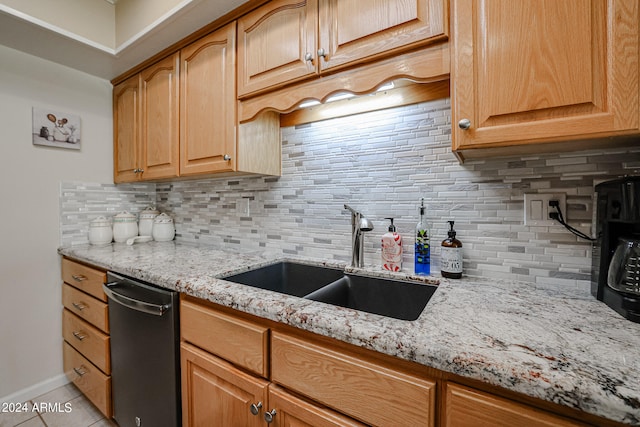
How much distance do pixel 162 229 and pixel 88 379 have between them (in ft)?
3.20

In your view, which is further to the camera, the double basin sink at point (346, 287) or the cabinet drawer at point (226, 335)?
the double basin sink at point (346, 287)

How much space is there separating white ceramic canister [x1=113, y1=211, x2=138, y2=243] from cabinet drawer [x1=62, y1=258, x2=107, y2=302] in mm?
314

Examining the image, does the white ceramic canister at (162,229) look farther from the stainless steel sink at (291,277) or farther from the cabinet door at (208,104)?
the stainless steel sink at (291,277)

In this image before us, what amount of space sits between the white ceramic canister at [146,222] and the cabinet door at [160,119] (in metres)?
0.44

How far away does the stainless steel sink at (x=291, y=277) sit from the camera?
4.33ft

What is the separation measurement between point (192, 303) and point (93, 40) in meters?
1.74

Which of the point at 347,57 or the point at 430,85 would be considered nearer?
the point at 347,57

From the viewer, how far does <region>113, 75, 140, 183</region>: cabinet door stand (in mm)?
1901

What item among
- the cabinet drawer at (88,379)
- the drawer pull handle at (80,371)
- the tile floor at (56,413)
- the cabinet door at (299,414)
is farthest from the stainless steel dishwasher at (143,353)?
the cabinet door at (299,414)

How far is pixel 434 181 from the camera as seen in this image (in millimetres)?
1146

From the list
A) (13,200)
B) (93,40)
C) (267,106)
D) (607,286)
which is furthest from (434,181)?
(13,200)

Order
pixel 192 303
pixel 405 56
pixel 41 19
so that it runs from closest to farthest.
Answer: pixel 405 56 → pixel 192 303 → pixel 41 19

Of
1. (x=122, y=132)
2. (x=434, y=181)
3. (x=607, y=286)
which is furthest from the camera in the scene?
(x=122, y=132)

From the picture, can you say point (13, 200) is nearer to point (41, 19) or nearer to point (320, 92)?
point (41, 19)
